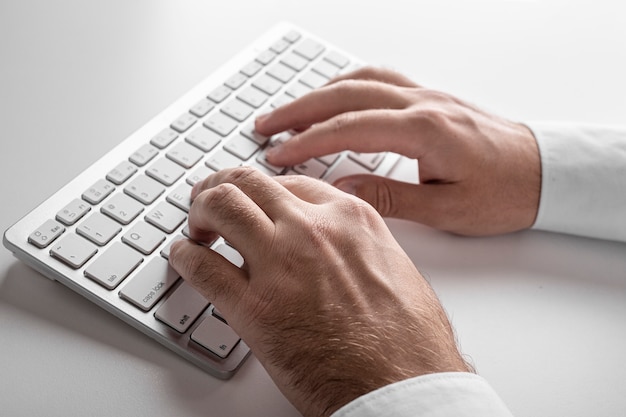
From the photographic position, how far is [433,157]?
0.77 metres

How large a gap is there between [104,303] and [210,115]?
0.30 metres

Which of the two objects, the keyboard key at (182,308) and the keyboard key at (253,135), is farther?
the keyboard key at (253,135)

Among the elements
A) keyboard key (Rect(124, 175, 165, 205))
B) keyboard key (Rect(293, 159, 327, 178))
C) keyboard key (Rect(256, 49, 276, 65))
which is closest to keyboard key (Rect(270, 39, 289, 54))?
keyboard key (Rect(256, 49, 276, 65))

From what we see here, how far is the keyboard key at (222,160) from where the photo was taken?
0.75 metres

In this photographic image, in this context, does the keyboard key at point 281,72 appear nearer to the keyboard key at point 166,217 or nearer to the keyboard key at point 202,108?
the keyboard key at point 202,108

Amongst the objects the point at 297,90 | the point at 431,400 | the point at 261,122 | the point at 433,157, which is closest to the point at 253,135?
the point at 261,122

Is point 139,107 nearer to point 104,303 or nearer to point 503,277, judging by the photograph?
point 104,303

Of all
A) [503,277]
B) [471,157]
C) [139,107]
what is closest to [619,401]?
[503,277]

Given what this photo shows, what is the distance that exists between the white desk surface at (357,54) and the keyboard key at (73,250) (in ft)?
0.13

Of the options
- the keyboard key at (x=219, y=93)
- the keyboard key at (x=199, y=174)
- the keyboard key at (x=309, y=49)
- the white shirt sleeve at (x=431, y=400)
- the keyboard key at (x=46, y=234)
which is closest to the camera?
the white shirt sleeve at (x=431, y=400)

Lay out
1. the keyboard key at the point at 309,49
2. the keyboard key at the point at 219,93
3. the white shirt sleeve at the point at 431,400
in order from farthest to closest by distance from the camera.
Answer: the keyboard key at the point at 309,49 → the keyboard key at the point at 219,93 → the white shirt sleeve at the point at 431,400

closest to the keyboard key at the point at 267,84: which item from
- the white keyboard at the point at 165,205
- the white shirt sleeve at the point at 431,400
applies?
the white keyboard at the point at 165,205

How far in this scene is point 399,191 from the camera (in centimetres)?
75

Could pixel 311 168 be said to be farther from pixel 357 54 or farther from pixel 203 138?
pixel 357 54
